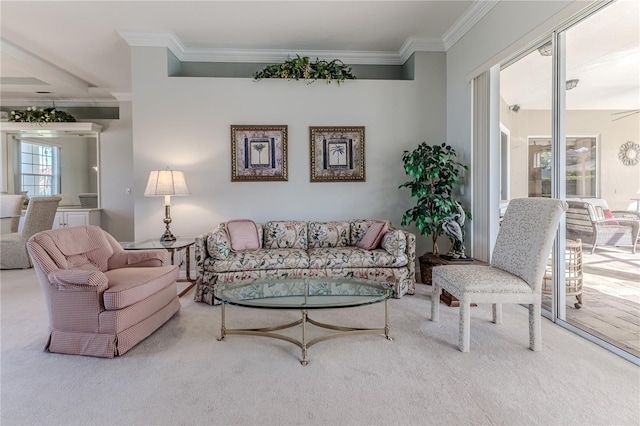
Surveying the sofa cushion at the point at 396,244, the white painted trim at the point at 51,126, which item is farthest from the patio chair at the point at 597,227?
the white painted trim at the point at 51,126

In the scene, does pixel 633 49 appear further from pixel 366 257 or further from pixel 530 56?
pixel 366 257

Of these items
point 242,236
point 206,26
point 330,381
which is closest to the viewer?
point 330,381

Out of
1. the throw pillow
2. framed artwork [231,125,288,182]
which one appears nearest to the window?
framed artwork [231,125,288,182]

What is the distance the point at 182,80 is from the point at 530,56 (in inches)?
154

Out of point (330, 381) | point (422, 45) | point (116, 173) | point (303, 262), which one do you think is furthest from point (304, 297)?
point (116, 173)

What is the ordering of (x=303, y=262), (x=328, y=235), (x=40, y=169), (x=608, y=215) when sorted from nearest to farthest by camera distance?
(x=608, y=215), (x=303, y=262), (x=328, y=235), (x=40, y=169)

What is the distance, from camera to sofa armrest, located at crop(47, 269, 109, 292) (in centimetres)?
225

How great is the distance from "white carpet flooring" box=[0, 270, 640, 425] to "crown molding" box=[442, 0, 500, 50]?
3091 millimetres

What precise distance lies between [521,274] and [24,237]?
624 cm

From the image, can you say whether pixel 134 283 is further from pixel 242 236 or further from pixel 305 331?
pixel 242 236

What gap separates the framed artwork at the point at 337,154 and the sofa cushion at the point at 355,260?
1242 millimetres

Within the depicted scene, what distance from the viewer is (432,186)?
4012mm

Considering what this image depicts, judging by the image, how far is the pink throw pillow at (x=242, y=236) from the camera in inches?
146

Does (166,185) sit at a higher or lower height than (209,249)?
higher
